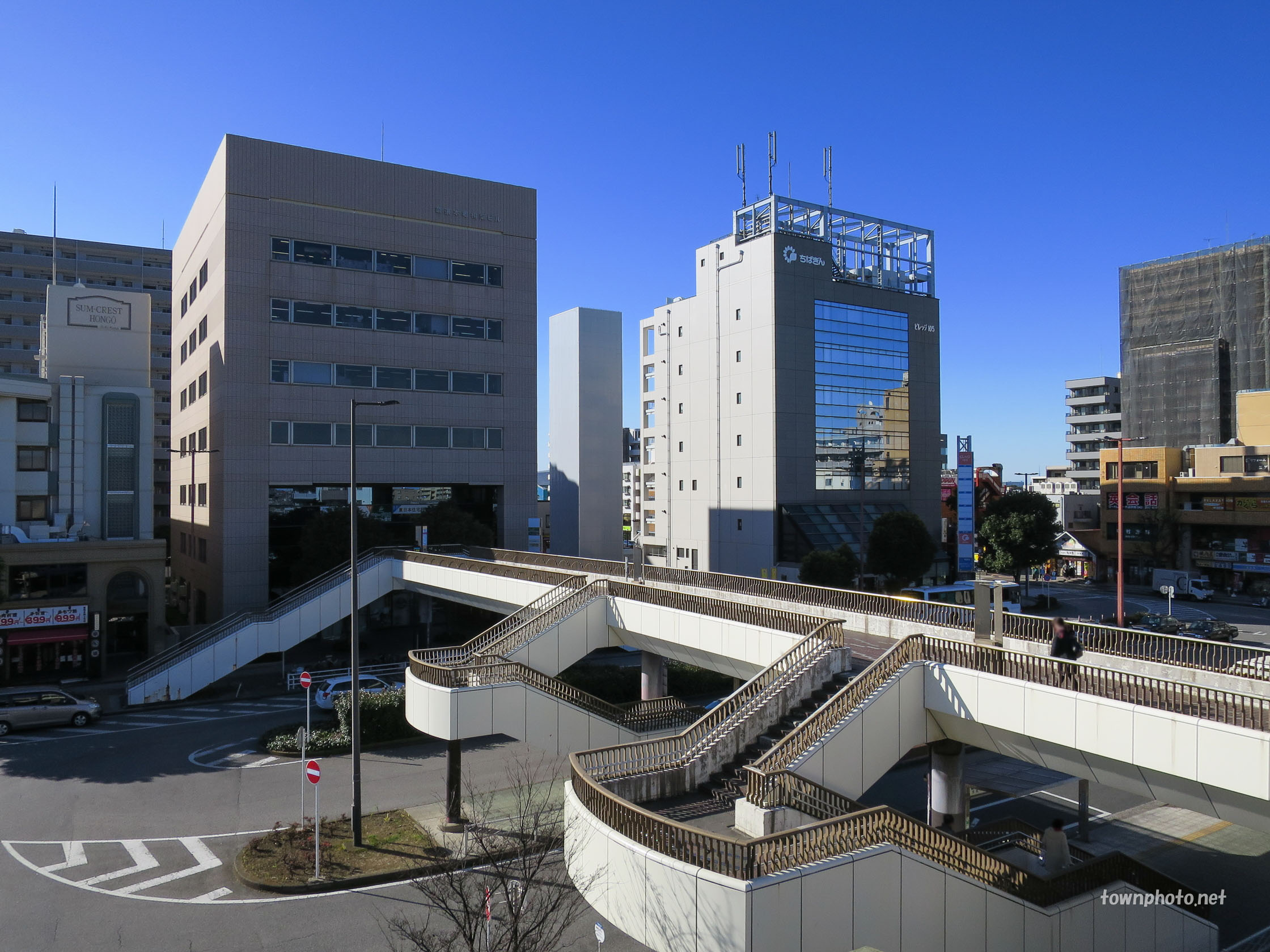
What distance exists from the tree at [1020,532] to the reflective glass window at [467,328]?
3869cm

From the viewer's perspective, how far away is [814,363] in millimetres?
61656

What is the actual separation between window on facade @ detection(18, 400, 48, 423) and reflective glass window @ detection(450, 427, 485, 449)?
1966 cm

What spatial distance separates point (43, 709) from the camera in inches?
1125

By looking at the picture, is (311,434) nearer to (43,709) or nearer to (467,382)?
(467,382)

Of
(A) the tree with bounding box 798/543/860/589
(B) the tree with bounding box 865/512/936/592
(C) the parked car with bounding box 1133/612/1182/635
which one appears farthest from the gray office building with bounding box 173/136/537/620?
(C) the parked car with bounding box 1133/612/1182/635

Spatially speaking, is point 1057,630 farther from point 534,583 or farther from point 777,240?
point 777,240

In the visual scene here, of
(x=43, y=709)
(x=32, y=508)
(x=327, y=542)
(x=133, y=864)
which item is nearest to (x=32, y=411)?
(x=32, y=508)

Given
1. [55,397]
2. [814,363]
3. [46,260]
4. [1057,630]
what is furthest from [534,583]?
[46,260]

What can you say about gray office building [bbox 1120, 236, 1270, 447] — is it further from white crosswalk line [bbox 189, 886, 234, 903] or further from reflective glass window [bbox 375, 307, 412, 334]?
white crosswalk line [bbox 189, 886, 234, 903]

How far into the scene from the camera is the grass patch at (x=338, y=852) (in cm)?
1712

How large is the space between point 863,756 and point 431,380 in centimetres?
3814

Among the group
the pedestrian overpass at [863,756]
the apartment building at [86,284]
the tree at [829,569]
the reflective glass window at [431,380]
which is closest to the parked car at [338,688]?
the pedestrian overpass at [863,756]

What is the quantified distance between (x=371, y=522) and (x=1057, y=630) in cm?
3711

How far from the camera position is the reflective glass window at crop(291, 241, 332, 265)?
44.9 meters
